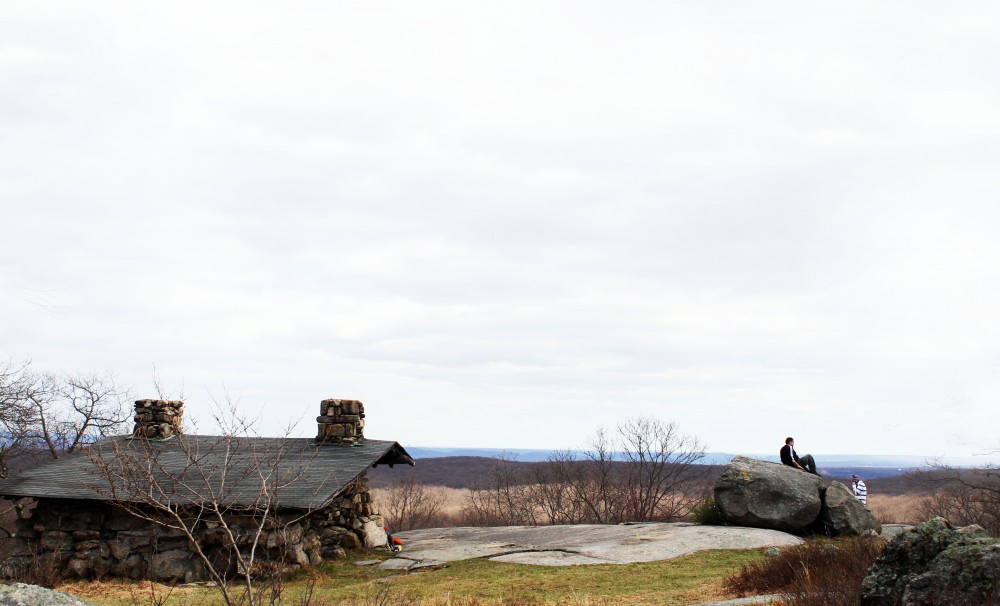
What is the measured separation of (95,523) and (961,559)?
20.6 m

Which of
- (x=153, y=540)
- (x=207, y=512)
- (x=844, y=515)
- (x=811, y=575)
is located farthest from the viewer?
(x=844, y=515)

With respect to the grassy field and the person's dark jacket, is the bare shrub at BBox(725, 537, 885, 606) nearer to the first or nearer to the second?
the grassy field

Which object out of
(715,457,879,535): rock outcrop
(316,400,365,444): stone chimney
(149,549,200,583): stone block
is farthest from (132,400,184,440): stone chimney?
(715,457,879,535): rock outcrop

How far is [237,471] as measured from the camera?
2122cm

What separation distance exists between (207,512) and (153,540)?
1.80 m

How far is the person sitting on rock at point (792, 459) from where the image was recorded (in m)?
23.5

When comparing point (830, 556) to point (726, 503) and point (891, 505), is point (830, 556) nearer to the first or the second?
point (726, 503)

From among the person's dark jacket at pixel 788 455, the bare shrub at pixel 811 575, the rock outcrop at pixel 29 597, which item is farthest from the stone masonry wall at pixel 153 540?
the person's dark jacket at pixel 788 455

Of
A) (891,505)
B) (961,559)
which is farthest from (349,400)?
(891,505)

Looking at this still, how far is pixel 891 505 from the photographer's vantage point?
87750 mm

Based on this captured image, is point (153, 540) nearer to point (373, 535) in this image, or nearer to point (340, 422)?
point (373, 535)

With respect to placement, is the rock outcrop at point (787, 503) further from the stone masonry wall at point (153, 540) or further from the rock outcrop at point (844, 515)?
the stone masonry wall at point (153, 540)

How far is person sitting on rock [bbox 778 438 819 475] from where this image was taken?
926 inches

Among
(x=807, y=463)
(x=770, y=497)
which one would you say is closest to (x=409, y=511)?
(x=807, y=463)
